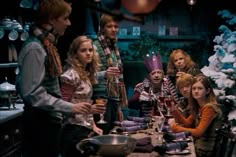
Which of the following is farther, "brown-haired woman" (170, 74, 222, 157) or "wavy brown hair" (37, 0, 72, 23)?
"brown-haired woman" (170, 74, 222, 157)

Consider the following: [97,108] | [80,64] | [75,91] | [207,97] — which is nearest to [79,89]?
[75,91]

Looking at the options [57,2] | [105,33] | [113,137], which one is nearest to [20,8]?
[105,33]

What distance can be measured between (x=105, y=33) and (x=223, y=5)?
11.2 feet

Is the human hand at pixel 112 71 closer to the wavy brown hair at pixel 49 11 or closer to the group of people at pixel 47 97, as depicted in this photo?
the group of people at pixel 47 97

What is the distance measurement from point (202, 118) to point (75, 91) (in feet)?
3.42

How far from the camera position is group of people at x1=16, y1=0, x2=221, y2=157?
2.60 meters

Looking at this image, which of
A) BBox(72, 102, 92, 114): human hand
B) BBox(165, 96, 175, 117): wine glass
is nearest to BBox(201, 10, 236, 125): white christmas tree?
BBox(165, 96, 175, 117): wine glass

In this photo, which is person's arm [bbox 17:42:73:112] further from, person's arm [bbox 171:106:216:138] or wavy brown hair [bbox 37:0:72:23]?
person's arm [bbox 171:106:216:138]

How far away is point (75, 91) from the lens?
3.25 meters

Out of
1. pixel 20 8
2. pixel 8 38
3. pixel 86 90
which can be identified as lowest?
pixel 86 90

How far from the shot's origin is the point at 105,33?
13.8 ft

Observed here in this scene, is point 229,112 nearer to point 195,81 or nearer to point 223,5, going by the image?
point 195,81

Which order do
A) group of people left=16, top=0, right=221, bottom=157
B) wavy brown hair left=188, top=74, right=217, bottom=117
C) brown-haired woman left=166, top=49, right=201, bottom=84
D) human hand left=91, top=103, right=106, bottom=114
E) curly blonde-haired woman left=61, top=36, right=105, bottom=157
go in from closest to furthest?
group of people left=16, top=0, right=221, bottom=157, human hand left=91, top=103, right=106, bottom=114, curly blonde-haired woman left=61, top=36, right=105, bottom=157, wavy brown hair left=188, top=74, right=217, bottom=117, brown-haired woman left=166, top=49, right=201, bottom=84

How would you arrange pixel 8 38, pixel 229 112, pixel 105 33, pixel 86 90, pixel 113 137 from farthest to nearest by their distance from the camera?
pixel 8 38 < pixel 229 112 < pixel 105 33 < pixel 86 90 < pixel 113 137
